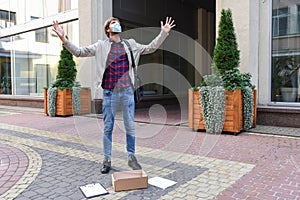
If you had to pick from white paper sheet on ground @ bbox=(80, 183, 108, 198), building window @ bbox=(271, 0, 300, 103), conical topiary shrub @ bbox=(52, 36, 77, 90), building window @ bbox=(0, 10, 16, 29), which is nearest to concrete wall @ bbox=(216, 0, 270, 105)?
building window @ bbox=(271, 0, 300, 103)

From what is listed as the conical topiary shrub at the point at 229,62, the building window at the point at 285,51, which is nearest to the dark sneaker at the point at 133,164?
the conical topiary shrub at the point at 229,62

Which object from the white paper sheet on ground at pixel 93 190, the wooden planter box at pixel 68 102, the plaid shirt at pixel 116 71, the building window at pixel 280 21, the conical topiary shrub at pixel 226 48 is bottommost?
the white paper sheet on ground at pixel 93 190

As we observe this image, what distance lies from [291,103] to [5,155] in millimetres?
5831

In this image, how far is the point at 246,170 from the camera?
11.5 ft

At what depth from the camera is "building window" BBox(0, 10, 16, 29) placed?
13.9 metres

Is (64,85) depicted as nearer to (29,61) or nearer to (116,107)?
(29,61)

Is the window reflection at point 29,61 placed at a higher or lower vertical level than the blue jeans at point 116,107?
higher

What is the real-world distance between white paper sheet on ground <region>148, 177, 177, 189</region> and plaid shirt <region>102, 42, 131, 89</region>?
115cm

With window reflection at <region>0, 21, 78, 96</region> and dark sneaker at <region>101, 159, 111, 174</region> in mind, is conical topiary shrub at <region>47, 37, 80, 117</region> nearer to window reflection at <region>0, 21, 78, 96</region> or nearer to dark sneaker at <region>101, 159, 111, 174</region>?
window reflection at <region>0, 21, 78, 96</region>

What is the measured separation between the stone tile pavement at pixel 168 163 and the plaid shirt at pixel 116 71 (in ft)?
3.56

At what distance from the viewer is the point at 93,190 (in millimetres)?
2947

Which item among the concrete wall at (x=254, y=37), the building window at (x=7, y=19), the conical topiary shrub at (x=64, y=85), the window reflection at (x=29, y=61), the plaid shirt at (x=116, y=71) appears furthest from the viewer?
the building window at (x=7, y=19)

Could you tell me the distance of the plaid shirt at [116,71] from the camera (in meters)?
3.40

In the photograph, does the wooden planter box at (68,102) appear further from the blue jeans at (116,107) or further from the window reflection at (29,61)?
the blue jeans at (116,107)
